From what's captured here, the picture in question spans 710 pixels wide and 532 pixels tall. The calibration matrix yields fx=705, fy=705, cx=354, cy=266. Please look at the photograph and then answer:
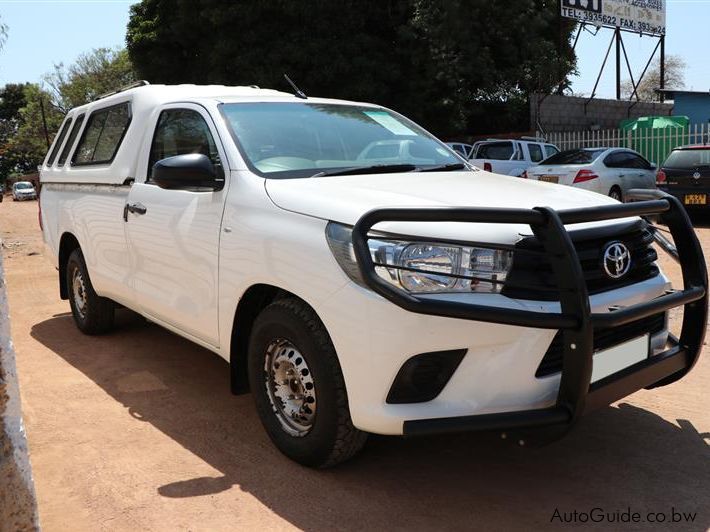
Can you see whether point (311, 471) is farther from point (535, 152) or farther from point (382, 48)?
point (382, 48)

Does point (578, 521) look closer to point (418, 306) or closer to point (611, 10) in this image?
point (418, 306)

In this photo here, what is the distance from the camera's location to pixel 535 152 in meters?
17.8

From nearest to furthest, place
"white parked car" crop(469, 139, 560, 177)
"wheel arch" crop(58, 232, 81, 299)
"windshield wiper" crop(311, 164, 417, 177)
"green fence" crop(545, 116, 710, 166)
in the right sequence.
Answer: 1. "windshield wiper" crop(311, 164, 417, 177)
2. "wheel arch" crop(58, 232, 81, 299)
3. "white parked car" crop(469, 139, 560, 177)
4. "green fence" crop(545, 116, 710, 166)

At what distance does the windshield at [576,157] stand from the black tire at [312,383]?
39.9 ft

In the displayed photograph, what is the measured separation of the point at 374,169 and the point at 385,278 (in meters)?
1.22

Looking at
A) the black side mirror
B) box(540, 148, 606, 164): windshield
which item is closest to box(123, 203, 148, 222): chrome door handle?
the black side mirror

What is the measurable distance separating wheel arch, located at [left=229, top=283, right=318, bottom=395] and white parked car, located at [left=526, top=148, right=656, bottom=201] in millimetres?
11148

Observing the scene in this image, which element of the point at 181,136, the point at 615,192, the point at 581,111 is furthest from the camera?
the point at 581,111

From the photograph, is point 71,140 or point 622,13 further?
point 622,13

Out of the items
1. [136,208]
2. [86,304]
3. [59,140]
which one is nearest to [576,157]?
[59,140]

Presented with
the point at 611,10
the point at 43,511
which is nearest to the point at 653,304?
the point at 43,511

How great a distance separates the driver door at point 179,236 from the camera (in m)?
3.71

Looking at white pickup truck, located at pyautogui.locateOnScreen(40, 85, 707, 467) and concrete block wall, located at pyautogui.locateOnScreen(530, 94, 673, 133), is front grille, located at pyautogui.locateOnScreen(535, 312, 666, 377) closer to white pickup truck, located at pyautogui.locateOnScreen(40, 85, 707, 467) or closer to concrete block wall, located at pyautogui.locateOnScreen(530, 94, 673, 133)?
white pickup truck, located at pyautogui.locateOnScreen(40, 85, 707, 467)

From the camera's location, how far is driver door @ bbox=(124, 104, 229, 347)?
3.71m
